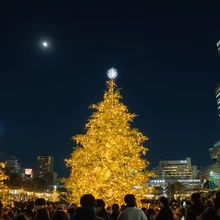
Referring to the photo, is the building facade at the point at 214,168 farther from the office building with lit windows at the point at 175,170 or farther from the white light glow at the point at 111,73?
the white light glow at the point at 111,73

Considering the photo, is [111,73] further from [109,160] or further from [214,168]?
[214,168]

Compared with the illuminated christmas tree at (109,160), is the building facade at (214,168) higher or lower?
higher

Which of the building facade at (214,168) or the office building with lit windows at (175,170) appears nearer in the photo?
the building facade at (214,168)

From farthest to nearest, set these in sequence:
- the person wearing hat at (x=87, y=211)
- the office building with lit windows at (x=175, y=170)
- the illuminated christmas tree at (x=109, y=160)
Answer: the office building with lit windows at (x=175, y=170) < the illuminated christmas tree at (x=109, y=160) < the person wearing hat at (x=87, y=211)

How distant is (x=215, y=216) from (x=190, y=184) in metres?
167

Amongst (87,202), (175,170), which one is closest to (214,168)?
(175,170)

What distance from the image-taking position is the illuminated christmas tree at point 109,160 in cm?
1683

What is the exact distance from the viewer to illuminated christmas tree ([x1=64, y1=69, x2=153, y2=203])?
55.2 feet

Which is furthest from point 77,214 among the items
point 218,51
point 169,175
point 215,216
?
point 169,175

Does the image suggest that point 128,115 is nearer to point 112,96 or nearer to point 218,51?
point 112,96

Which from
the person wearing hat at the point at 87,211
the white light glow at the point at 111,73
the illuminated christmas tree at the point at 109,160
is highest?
the white light glow at the point at 111,73

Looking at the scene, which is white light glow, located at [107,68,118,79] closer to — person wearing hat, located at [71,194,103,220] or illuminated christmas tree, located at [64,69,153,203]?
illuminated christmas tree, located at [64,69,153,203]

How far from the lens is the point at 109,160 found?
1723 cm

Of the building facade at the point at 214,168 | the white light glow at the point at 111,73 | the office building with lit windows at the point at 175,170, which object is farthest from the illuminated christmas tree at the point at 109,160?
the office building with lit windows at the point at 175,170
